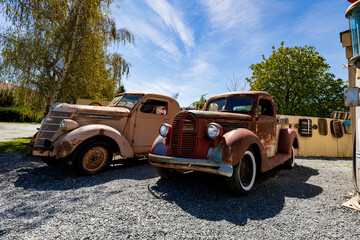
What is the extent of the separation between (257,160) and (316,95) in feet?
41.5

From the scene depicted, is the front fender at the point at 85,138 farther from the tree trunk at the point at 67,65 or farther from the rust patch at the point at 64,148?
the tree trunk at the point at 67,65

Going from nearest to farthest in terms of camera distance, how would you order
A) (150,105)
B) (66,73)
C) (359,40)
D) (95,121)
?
(359,40), (95,121), (150,105), (66,73)

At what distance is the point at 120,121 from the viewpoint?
16.3 feet

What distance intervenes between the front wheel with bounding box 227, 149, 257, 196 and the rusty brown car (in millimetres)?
2685

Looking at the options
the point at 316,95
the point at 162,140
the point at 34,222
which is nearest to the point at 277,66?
the point at 316,95

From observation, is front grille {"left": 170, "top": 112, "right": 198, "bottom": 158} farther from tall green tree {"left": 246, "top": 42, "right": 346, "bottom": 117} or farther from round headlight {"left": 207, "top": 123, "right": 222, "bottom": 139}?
tall green tree {"left": 246, "top": 42, "right": 346, "bottom": 117}

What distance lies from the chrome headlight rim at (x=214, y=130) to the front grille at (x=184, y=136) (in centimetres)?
23

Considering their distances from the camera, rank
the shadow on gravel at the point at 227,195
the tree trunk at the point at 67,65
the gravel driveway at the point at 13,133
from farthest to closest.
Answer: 1. the gravel driveway at the point at 13,133
2. the tree trunk at the point at 67,65
3. the shadow on gravel at the point at 227,195

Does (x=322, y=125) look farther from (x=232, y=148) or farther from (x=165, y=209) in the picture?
(x=165, y=209)

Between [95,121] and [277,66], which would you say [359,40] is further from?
[277,66]

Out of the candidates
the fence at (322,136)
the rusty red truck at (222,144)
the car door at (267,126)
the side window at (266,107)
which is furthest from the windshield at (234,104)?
the fence at (322,136)

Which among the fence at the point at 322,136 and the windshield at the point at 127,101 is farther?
the fence at the point at 322,136

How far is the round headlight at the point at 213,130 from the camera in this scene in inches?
121

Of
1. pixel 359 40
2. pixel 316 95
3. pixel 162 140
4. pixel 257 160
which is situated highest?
pixel 316 95
